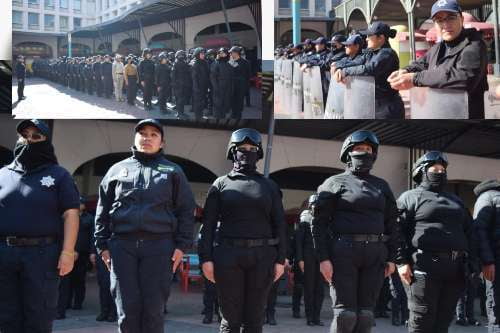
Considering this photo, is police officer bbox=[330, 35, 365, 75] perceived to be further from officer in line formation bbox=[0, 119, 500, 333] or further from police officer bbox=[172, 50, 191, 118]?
officer in line formation bbox=[0, 119, 500, 333]

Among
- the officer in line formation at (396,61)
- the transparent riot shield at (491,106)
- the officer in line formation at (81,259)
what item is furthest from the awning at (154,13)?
the officer in line formation at (81,259)

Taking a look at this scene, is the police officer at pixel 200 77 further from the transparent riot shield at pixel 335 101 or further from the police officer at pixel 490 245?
the police officer at pixel 490 245

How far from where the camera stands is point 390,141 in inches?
511

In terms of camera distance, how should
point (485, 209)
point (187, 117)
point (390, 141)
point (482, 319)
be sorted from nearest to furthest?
point (485, 209) < point (482, 319) < point (187, 117) < point (390, 141)

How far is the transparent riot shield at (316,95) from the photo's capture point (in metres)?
11.3

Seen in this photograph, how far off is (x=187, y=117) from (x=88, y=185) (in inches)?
159

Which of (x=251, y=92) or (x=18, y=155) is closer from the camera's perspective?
(x=18, y=155)

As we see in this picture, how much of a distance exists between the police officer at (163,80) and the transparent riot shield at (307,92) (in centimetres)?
257

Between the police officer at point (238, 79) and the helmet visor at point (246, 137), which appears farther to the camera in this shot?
the police officer at point (238, 79)

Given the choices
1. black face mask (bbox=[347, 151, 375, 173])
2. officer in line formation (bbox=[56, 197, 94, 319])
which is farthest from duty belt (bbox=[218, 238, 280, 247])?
officer in line formation (bbox=[56, 197, 94, 319])

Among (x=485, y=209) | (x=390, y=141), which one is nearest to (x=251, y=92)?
(x=390, y=141)

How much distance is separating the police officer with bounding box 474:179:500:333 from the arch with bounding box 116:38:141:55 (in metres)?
8.29

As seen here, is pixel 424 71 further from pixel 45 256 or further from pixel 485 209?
pixel 45 256

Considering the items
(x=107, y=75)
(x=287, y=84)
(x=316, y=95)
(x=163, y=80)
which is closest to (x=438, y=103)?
(x=316, y=95)
